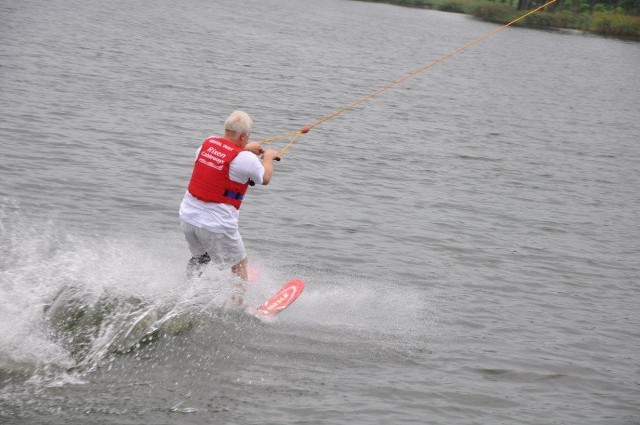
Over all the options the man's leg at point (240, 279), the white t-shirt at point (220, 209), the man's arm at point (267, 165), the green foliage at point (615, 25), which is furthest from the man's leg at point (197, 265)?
the green foliage at point (615, 25)

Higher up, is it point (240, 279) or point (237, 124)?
point (237, 124)

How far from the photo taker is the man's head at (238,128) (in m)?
7.73

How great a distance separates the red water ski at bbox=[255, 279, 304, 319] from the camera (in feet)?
27.9

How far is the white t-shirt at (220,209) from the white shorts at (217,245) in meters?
0.06

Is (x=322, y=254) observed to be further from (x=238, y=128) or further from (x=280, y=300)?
(x=238, y=128)

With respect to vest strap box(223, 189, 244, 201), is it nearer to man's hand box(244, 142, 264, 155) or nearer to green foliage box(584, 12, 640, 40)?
man's hand box(244, 142, 264, 155)

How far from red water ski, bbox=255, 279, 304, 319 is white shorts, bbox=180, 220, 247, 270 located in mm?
570

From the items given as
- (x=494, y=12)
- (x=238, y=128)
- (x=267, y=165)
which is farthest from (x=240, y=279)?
(x=494, y=12)

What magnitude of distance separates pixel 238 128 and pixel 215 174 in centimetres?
45

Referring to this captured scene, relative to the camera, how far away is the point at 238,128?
773 centimetres

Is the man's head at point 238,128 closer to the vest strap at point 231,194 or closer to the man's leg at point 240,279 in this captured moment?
the vest strap at point 231,194

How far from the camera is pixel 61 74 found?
21.3m

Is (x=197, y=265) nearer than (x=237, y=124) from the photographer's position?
No

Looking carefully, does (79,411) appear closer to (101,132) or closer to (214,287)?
(214,287)
